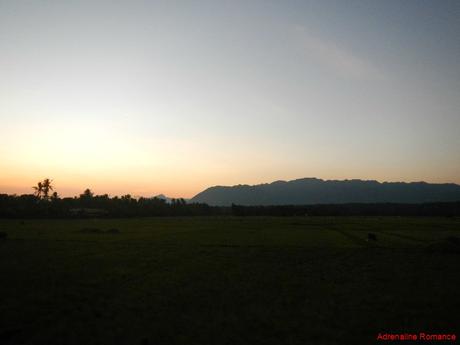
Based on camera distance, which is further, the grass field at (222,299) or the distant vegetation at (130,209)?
the distant vegetation at (130,209)

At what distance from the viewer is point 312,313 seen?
14.5 m

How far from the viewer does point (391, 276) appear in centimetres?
2212

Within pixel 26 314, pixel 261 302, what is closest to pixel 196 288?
pixel 261 302

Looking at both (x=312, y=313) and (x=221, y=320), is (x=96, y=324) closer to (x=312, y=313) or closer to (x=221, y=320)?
(x=221, y=320)

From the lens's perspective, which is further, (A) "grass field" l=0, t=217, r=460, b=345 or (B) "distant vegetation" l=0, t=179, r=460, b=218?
(B) "distant vegetation" l=0, t=179, r=460, b=218

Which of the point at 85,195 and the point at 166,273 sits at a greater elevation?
the point at 85,195

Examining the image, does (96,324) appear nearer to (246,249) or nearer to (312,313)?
(312,313)

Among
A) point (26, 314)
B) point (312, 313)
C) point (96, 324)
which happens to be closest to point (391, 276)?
point (312, 313)

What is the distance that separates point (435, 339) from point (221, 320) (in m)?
7.43

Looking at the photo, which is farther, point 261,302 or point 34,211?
point 34,211

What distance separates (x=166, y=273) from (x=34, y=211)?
105m

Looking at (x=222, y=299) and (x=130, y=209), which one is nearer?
(x=222, y=299)

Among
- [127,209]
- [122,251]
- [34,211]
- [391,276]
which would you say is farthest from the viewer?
[127,209]

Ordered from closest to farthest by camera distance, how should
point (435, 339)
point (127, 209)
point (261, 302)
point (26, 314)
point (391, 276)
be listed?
point (435, 339) < point (26, 314) < point (261, 302) < point (391, 276) < point (127, 209)
